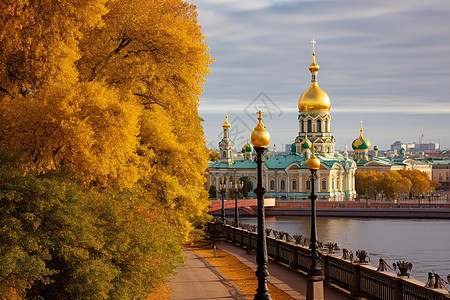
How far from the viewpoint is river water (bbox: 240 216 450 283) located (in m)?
42.9

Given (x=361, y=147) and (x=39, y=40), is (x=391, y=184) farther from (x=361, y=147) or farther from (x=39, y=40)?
(x=39, y=40)

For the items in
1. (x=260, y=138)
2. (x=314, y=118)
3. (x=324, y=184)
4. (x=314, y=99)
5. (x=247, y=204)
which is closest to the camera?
(x=260, y=138)

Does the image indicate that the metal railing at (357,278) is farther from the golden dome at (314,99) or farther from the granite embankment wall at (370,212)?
the golden dome at (314,99)

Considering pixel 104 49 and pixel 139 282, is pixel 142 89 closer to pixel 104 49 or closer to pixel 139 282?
pixel 104 49

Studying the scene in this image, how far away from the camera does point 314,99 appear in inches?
4540

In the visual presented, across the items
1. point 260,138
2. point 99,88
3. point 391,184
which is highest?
point 99,88

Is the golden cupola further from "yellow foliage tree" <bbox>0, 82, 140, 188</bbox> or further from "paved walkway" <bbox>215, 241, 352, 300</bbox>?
"yellow foliage tree" <bbox>0, 82, 140, 188</bbox>

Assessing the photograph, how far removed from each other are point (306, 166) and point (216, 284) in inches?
3474

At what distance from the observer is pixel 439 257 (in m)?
45.1

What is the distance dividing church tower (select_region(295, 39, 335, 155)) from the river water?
29.7 metres

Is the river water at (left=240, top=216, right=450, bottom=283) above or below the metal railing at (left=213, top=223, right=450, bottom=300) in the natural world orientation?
below

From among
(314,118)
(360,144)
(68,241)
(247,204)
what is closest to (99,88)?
(68,241)

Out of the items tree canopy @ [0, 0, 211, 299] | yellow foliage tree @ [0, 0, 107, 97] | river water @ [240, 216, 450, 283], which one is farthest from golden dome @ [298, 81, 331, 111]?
yellow foliage tree @ [0, 0, 107, 97]

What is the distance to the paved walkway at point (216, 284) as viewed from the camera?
18.2 m
